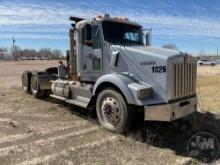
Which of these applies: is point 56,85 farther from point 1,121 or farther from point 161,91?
point 161,91

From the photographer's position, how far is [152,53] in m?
7.07

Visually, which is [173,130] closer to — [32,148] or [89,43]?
[89,43]

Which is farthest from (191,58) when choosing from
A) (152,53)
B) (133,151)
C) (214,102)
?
(214,102)

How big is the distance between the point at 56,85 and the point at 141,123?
11.2 feet

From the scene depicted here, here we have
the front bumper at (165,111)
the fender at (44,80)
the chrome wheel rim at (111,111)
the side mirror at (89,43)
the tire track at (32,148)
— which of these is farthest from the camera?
the fender at (44,80)

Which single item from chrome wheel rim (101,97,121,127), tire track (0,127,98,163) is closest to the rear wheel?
chrome wheel rim (101,97,121,127)

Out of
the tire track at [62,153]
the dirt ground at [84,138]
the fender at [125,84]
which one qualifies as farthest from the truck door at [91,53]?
the tire track at [62,153]

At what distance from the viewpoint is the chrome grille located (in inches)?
268

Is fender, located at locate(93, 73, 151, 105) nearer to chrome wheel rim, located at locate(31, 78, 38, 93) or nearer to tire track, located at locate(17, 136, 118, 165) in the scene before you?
tire track, located at locate(17, 136, 118, 165)

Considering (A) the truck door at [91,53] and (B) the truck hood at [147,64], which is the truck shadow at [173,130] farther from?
(A) the truck door at [91,53]

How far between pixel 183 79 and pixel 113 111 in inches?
70.2

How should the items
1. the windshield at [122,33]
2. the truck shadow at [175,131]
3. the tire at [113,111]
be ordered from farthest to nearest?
the windshield at [122,33] → the tire at [113,111] → the truck shadow at [175,131]

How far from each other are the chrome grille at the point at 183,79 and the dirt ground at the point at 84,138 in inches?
42.2

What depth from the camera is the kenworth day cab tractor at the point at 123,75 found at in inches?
267
